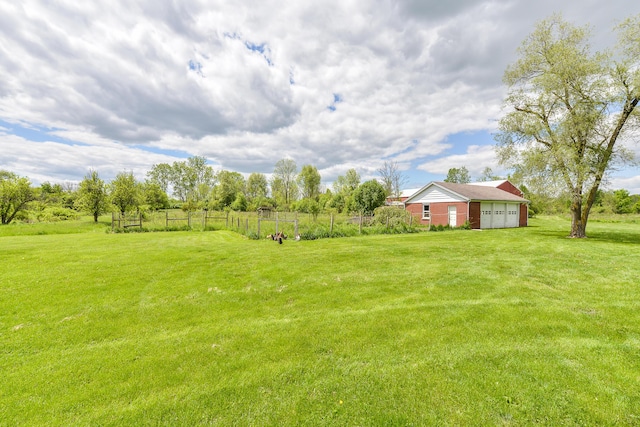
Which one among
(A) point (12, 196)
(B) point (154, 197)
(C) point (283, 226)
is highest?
(B) point (154, 197)

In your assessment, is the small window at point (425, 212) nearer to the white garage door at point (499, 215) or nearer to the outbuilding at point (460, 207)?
the outbuilding at point (460, 207)

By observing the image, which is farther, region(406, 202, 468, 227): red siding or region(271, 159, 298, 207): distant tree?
region(271, 159, 298, 207): distant tree

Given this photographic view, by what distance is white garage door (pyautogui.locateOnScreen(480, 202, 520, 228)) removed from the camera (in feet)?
74.1

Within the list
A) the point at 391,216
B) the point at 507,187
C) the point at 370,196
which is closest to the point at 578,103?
the point at 391,216

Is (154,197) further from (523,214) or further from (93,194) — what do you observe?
(523,214)

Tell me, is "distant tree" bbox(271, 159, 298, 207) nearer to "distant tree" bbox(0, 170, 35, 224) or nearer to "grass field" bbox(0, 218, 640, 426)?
"distant tree" bbox(0, 170, 35, 224)

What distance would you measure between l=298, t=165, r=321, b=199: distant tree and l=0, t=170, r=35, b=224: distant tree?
39.0 metres

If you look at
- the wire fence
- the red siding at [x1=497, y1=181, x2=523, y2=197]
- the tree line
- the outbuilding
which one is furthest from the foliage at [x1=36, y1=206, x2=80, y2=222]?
the red siding at [x1=497, y1=181, x2=523, y2=197]

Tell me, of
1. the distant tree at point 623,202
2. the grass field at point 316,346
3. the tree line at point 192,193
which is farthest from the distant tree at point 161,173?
the distant tree at point 623,202

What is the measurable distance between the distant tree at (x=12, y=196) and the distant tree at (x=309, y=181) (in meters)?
39.0

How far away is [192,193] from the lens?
57.7 metres

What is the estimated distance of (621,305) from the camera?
5.17 meters

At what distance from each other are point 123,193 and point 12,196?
28.8 ft

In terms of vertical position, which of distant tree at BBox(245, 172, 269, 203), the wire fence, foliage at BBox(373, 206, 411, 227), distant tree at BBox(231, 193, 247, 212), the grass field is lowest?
the grass field
